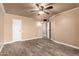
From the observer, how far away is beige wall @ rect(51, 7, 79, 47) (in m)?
5.09

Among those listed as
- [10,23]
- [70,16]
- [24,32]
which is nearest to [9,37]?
[10,23]

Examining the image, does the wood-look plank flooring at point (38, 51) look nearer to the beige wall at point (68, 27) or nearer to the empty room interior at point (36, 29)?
the empty room interior at point (36, 29)

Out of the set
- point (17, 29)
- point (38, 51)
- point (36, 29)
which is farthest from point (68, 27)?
point (36, 29)

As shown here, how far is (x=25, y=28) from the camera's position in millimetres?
8609

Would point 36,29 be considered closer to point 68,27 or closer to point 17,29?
point 17,29

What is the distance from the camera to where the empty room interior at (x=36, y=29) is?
4.47 metres

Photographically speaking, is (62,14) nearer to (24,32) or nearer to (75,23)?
(75,23)

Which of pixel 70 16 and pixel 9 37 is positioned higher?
pixel 70 16

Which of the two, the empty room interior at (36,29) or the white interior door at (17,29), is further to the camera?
the white interior door at (17,29)

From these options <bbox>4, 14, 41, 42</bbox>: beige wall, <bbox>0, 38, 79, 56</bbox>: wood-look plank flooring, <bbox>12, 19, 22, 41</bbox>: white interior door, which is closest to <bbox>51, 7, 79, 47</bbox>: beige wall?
<bbox>0, 38, 79, 56</bbox>: wood-look plank flooring

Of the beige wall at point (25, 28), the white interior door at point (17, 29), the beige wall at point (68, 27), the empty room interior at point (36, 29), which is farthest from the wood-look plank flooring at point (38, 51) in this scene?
the white interior door at point (17, 29)

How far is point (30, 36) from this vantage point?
9133mm

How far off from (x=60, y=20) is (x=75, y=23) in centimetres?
162

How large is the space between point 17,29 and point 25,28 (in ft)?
2.91
